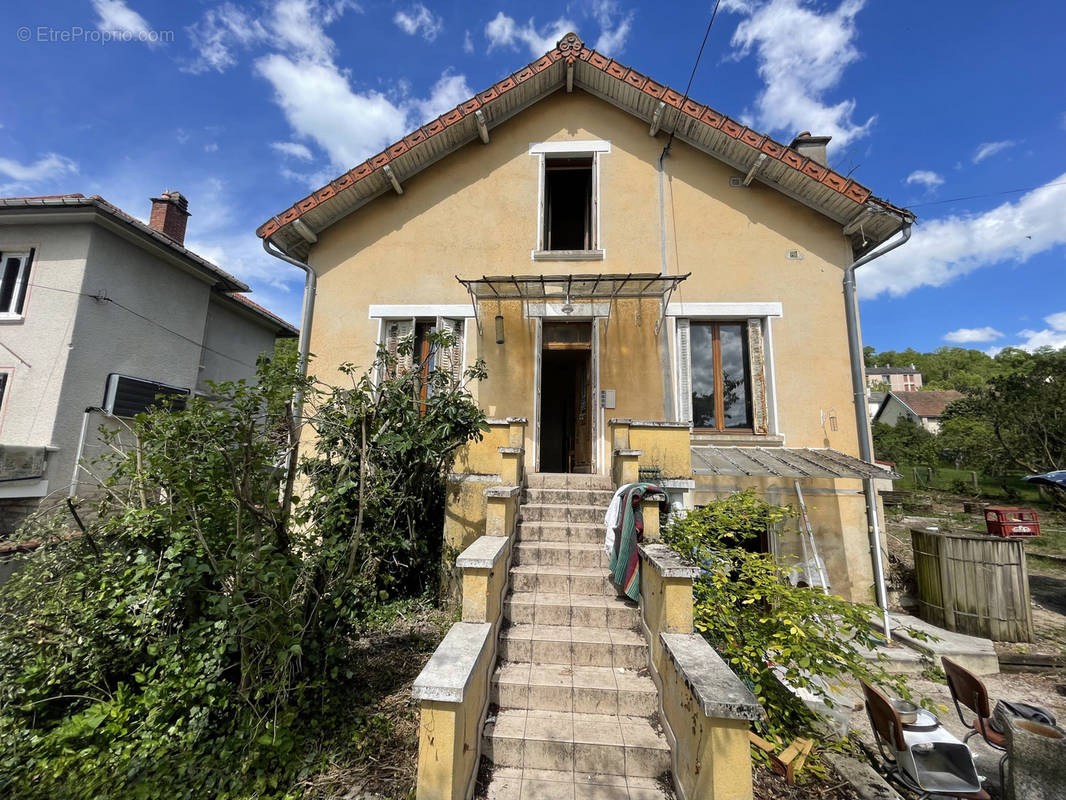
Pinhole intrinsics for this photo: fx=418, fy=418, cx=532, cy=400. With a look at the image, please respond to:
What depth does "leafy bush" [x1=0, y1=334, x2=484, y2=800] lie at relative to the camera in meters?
2.86

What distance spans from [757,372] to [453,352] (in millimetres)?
5477

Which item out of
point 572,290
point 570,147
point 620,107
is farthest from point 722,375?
point 620,107

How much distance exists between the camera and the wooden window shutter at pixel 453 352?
7.56 m

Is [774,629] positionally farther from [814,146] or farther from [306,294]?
[814,146]

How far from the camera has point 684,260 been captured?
7.66m

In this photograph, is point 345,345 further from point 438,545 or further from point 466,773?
point 466,773

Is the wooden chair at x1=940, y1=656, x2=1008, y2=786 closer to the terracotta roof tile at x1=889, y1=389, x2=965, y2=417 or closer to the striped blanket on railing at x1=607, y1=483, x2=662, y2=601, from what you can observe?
the striped blanket on railing at x1=607, y1=483, x2=662, y2=601

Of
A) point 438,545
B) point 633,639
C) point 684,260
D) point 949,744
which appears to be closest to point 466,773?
point 633,639

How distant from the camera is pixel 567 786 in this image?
287cm

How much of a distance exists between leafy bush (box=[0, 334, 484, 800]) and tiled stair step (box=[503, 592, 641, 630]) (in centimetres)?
149

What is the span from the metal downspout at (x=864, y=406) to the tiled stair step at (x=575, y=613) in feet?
15.7

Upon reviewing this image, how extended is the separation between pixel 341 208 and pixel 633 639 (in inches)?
332

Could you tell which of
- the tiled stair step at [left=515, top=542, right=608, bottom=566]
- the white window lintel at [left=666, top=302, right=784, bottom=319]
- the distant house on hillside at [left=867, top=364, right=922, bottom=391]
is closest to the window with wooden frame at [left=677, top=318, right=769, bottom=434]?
the white window lintel at [left=666, top=302, right=784, bottom=319]

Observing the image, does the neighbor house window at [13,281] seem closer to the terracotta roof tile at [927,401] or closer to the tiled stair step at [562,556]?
the tiled stair step at [562,556]
